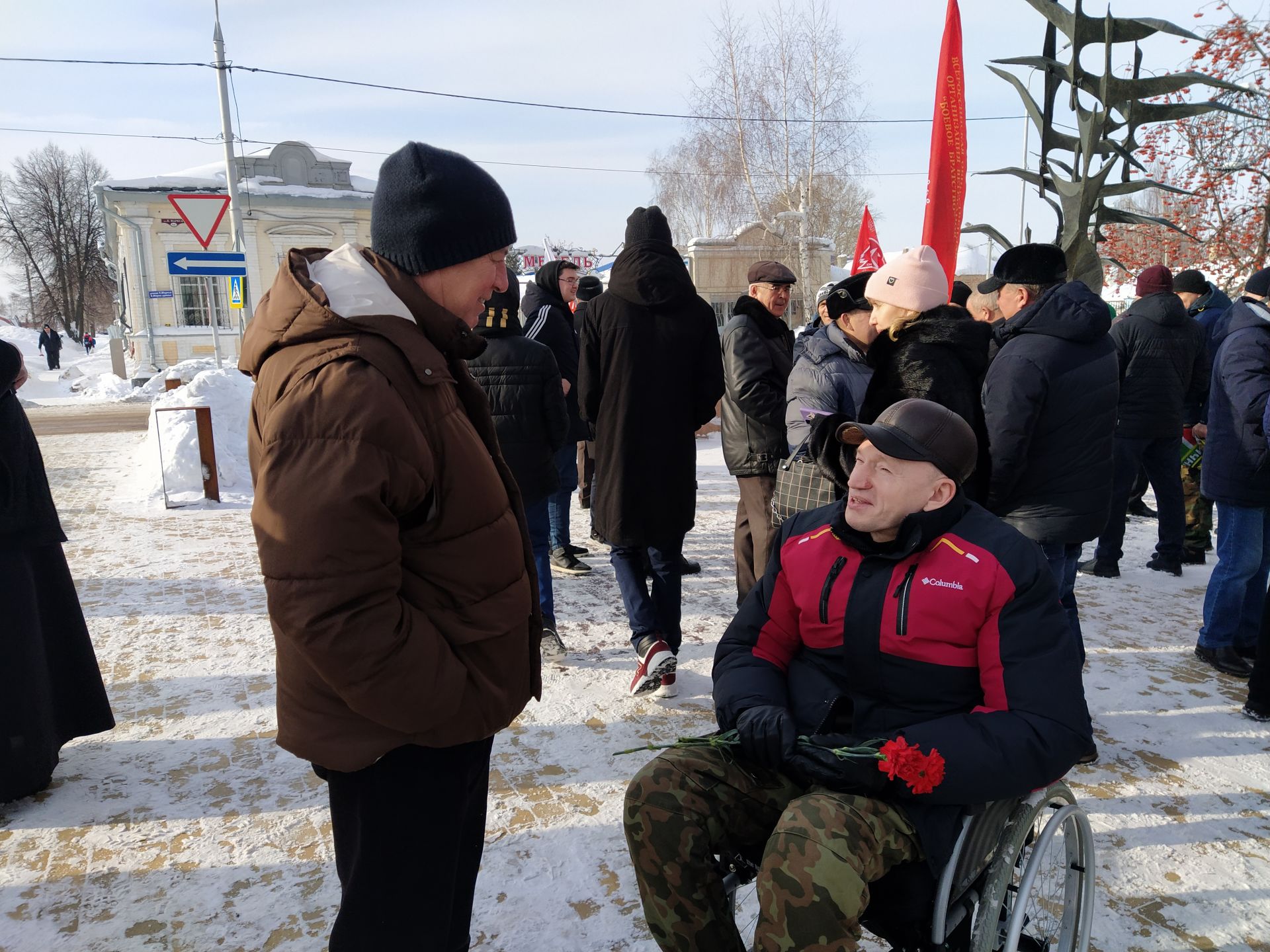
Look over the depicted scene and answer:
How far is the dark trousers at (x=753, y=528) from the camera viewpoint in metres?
4.26

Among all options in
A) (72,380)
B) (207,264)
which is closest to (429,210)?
(207,264)

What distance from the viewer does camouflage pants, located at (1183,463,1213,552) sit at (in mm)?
6391

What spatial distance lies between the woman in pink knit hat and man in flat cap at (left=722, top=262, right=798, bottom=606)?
36.2 inches

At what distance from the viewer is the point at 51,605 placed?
3.27 m

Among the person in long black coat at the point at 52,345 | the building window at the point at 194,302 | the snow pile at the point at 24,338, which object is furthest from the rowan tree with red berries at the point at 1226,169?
the snow pile at the point at 24,338

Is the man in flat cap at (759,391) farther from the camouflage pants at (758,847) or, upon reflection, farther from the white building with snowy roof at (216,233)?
the white building with snowy roof at (216,233)

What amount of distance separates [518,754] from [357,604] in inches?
89.9

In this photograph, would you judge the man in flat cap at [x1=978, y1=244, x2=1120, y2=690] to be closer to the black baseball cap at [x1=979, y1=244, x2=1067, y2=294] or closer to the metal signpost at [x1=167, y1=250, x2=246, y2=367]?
the black baseball cap at [x1=979, y1=244, x2=1067, y2=294]

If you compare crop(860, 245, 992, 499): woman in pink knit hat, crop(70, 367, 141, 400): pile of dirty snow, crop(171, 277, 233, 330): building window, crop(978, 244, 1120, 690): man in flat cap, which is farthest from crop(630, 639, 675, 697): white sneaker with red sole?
crop(171, 277, 233, 330): building window

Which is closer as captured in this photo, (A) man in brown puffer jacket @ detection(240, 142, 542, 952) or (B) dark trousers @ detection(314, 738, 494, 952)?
(A) man in brown puffer jacket @ detection(240, 142, 542, 952)

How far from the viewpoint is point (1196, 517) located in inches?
253

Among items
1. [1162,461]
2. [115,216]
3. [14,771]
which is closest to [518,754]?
[14,771]

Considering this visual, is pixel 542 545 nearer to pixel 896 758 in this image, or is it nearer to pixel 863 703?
pixel 863 703


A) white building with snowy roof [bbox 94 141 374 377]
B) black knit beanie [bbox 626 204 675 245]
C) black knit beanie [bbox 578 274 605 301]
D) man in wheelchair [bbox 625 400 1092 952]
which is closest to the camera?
man in wheelchair [bbox 625 400 1092 952]
